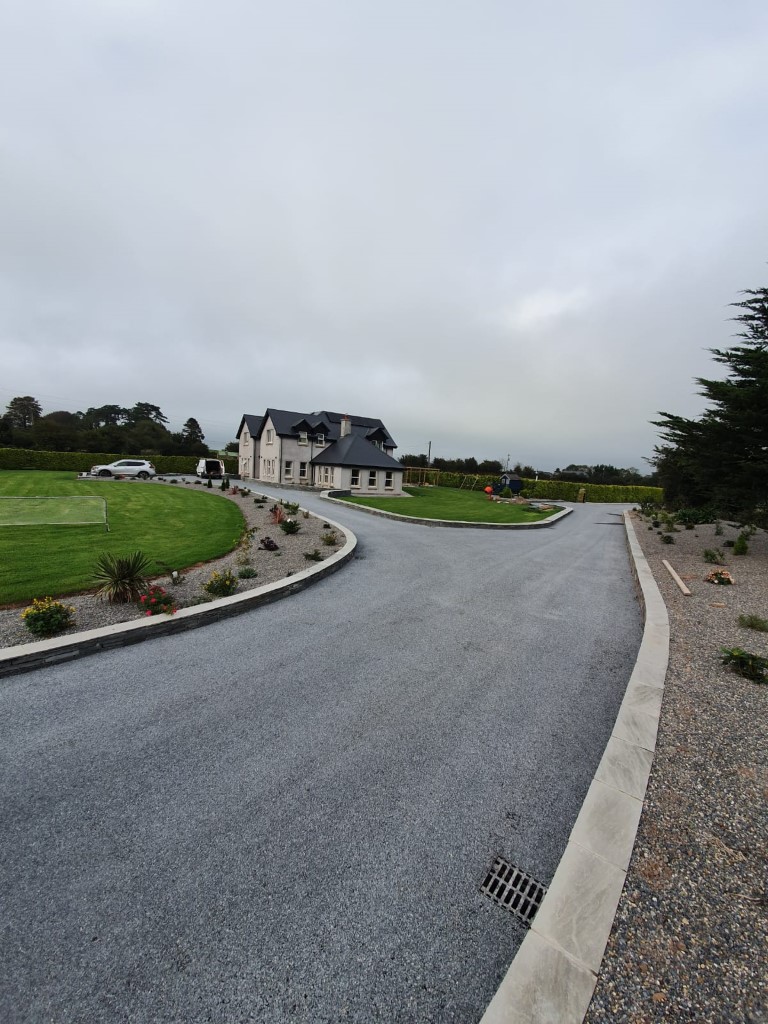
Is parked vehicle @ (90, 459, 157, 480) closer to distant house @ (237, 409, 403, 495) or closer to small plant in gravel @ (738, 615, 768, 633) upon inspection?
distant house @ (237, 409, 403, 495)

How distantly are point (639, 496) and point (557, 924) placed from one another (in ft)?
190

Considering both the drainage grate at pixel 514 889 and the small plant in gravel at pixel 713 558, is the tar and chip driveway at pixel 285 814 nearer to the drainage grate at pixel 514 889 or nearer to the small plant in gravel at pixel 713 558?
the drainage grate at pixel 514 889

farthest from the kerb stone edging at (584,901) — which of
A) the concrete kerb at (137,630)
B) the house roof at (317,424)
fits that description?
Answer: the house roof at (317,424)

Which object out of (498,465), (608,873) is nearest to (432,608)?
(608,873)

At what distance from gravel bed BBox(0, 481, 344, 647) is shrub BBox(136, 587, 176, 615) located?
18cm

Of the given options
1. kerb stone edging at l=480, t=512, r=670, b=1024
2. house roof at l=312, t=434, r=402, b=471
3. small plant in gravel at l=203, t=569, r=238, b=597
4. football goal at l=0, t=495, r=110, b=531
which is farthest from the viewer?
house roof at l=312, t=434, r=402, b=471

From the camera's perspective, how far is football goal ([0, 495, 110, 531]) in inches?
477

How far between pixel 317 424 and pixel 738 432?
31.2 m

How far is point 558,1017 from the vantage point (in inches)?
79.3

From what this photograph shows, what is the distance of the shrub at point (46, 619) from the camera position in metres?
5.70

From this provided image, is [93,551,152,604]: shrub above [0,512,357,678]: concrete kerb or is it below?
above

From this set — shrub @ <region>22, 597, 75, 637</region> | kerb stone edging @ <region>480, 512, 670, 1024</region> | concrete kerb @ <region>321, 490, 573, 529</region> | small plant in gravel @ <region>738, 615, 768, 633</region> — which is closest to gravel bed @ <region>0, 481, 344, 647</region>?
shrub @ <region>22, 597, 75, 637</region>

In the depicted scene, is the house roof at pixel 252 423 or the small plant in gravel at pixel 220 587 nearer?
the small plant in gravel at pixel 220 587

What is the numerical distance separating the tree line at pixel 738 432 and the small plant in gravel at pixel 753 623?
6848mm
